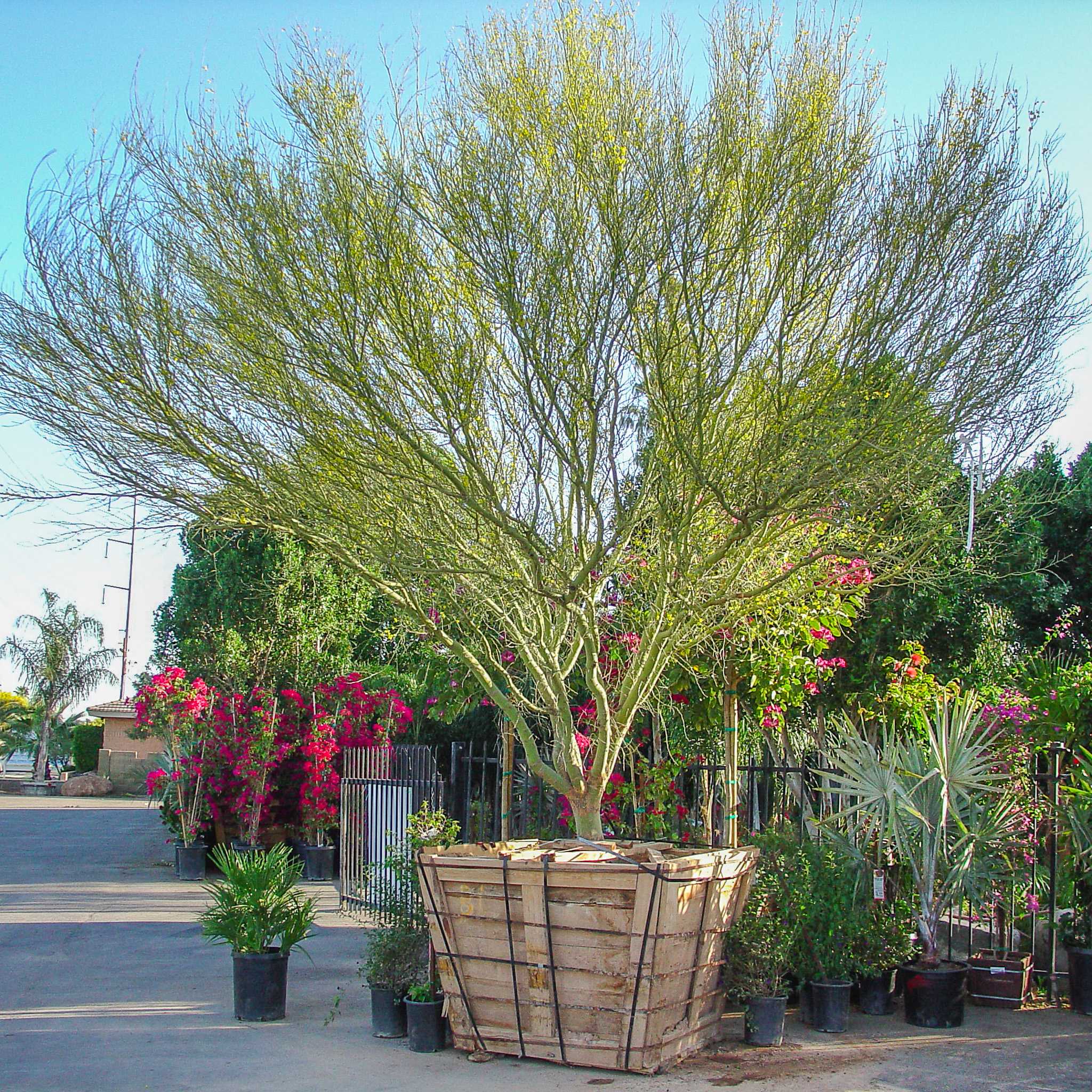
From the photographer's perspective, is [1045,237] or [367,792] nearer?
[1045,237]

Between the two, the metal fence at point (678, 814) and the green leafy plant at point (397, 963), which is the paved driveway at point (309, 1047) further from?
the metal fence at point (678, 814)

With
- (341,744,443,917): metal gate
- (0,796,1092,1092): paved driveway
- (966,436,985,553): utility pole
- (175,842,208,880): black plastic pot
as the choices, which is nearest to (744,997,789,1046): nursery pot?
(0,796,1092,1092): paved driveway

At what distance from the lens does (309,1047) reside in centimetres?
664

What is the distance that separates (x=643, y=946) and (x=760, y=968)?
1203 mm

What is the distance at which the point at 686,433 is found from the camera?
6.55 m

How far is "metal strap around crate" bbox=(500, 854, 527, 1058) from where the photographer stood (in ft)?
20.6

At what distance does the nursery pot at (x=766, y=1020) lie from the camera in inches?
264

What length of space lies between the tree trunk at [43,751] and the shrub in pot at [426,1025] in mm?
39179

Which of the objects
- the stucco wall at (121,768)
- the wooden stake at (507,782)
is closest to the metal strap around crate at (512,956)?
the wooden stake at (507,782)

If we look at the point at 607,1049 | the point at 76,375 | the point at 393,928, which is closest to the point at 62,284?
the point at 76,375

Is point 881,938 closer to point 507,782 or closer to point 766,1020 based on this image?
point 766,1020

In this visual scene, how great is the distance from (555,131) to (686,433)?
2.09m

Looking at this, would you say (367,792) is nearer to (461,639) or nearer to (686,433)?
(461,639)

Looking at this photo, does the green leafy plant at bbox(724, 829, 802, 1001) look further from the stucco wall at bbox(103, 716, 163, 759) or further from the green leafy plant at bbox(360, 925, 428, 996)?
the stucco wall at bbox(103, 716, 163, 759)
